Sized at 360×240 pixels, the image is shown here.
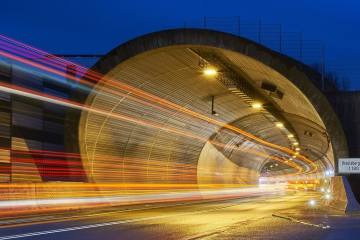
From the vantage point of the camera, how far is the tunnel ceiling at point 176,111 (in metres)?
30.4

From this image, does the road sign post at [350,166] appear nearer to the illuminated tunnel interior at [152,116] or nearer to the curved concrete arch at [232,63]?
the illuminated tunnel interior at [152,116]

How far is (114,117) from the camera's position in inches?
1337

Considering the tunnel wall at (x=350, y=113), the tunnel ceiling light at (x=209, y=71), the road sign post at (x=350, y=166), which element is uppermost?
the tunnel ceiling light at (x=209, y=71)

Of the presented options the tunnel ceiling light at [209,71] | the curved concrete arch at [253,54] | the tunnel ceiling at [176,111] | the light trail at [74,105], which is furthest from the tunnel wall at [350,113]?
the light trail at [74,105]

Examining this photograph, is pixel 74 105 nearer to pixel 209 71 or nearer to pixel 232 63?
pixel 209 71

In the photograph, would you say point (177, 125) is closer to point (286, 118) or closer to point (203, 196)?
point (286, 118)

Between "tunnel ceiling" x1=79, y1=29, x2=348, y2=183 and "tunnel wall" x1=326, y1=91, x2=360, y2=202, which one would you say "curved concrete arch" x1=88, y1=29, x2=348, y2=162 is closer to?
"tunnel ceiling" x1=79, y1=29, x2=348, y2=183

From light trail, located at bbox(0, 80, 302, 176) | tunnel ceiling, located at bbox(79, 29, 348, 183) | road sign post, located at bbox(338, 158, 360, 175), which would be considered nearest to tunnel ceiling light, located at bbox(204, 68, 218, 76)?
tunnel ceiling, located at bbox(79, 29, 348, 183)

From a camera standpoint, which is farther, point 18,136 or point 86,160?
point 18,136

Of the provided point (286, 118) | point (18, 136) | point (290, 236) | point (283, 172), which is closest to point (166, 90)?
point (286, 118)

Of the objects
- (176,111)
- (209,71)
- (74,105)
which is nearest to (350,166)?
(209,71)

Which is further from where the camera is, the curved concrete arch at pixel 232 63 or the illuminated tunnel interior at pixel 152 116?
the illuminated tunnel interior at pixel 152 116

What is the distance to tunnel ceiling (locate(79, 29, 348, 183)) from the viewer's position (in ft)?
99.8

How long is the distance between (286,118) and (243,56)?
1466 centimetres
